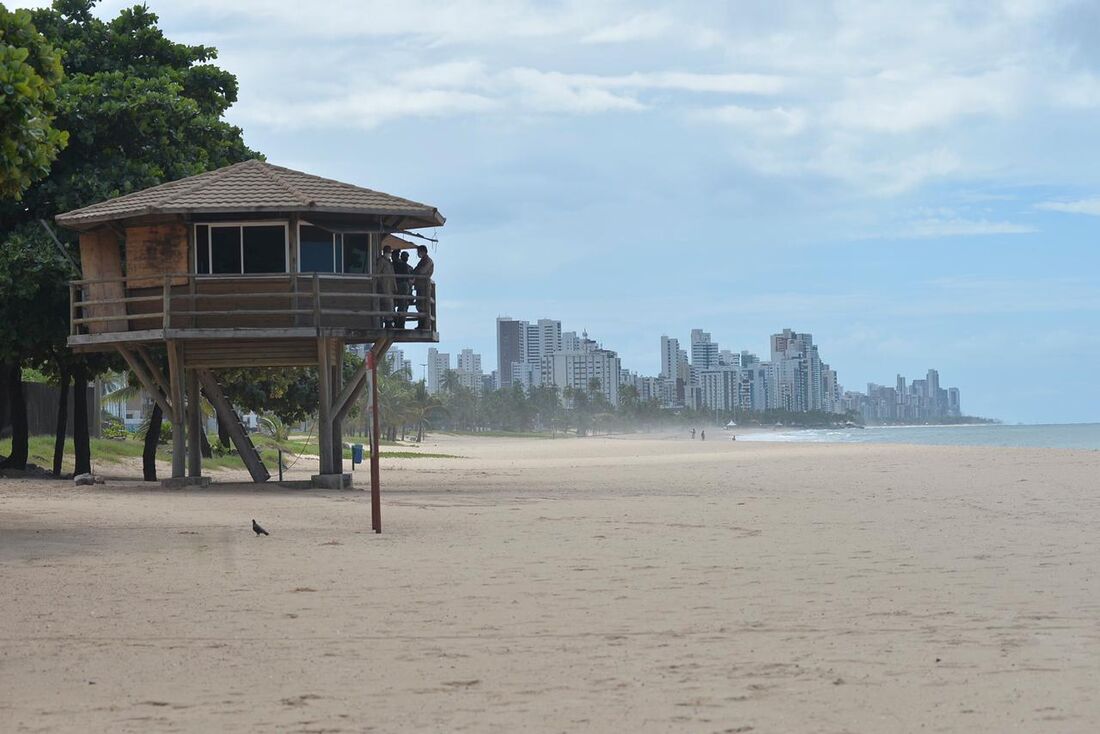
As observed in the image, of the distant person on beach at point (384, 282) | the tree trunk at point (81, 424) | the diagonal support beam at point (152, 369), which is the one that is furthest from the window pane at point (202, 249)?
the tree trunk at point (81, 424)

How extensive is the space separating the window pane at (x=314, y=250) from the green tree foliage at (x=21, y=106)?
942cm

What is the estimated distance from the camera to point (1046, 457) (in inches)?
1860

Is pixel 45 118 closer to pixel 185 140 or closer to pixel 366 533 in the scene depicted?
pixel 366 533

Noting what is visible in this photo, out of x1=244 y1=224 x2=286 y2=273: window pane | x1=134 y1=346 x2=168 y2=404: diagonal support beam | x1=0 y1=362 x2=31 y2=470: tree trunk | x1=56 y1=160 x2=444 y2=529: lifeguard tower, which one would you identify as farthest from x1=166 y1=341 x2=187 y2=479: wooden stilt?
x1=0 y1=362 x2=31 y2=470: tree trunk

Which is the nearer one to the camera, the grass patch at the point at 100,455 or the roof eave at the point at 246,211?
the roof eave at the point at 246,211

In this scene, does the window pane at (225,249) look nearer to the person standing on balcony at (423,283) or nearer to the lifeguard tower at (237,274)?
the lifeguard tower at (237,274)

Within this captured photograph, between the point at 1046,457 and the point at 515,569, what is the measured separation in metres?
38.8

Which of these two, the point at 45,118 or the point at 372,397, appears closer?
the point at 45,118

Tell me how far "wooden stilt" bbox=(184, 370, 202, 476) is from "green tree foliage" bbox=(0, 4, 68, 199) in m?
11.6

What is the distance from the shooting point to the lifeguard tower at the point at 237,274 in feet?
79.2

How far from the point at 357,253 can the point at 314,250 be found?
906mm

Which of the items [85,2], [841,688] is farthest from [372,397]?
[85,2]

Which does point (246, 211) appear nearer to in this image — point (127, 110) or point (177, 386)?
point (177, 386)

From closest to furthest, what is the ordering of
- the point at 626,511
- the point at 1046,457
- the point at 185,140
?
the point at 626,511, the point at 185,140, the point at 1046,457
